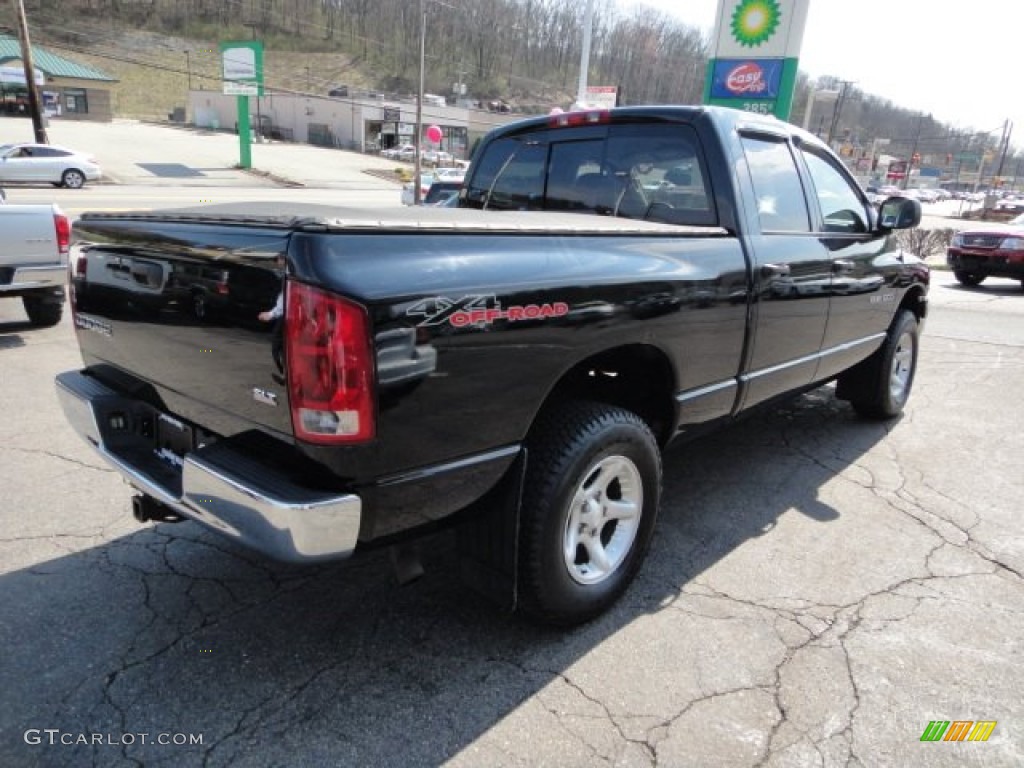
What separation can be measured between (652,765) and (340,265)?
1.70m

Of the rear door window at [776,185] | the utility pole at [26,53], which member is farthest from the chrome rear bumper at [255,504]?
the utility pole at [26,53]

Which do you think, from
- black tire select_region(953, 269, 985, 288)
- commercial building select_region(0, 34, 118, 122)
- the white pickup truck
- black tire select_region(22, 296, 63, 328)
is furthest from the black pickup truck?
commercial building select_region(0, 34, 118, 122)

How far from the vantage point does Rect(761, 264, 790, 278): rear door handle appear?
325cm

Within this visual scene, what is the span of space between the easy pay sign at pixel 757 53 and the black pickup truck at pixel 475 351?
13.1 meters

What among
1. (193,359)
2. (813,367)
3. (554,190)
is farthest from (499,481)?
(813,367)

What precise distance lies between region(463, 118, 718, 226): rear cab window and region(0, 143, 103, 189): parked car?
30.0m

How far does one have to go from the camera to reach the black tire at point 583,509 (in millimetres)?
2393

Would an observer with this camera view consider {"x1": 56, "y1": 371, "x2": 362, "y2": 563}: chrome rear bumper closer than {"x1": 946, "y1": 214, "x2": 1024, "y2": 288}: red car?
Yes

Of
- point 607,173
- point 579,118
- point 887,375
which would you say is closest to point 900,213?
point 887,375

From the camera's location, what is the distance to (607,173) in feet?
11.9

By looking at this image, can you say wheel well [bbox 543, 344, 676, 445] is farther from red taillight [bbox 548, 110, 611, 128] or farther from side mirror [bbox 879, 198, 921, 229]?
side mirror [bbox 879, 198, 921, 229]

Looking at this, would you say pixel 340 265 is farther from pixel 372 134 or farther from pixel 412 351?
pixel 372 134

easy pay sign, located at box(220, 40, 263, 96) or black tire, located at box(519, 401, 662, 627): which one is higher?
easy pay sign, located at box(220, 40, 263, 96)

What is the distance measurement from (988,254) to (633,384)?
13885 millimetres
